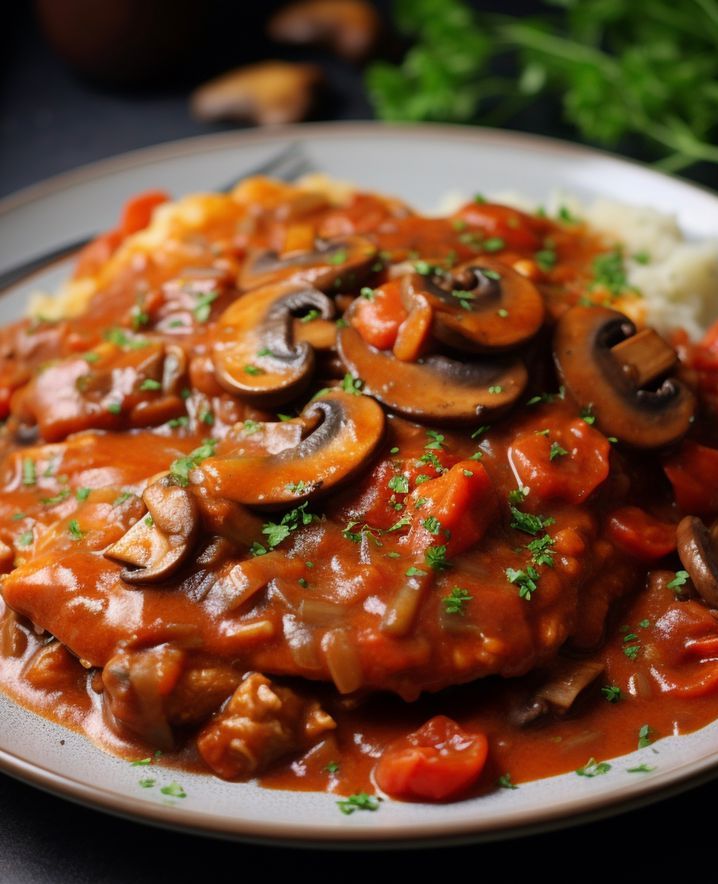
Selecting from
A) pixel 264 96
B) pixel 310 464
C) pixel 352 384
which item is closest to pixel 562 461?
pixel 352 384

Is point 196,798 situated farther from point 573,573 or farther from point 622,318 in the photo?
point 622,318

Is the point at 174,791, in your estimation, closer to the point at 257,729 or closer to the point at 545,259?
the point at 257,729

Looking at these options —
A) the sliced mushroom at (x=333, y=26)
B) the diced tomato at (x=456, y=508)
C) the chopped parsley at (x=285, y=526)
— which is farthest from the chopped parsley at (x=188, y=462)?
the sliced mushroom at (x=333, y=26)

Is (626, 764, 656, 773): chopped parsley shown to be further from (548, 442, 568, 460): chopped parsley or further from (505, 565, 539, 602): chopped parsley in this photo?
(548, 442, 568, 460): chopped parsley

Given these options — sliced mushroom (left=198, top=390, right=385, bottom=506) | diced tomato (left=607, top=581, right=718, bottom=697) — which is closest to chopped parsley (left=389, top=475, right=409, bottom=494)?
sliced mushroom (left=198, top=390, right=385, bottom=506)

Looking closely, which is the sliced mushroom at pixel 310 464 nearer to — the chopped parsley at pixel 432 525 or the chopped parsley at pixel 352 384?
the chopped parsley at pixel 352 384

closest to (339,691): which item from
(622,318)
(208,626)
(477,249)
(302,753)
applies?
(302,753)
